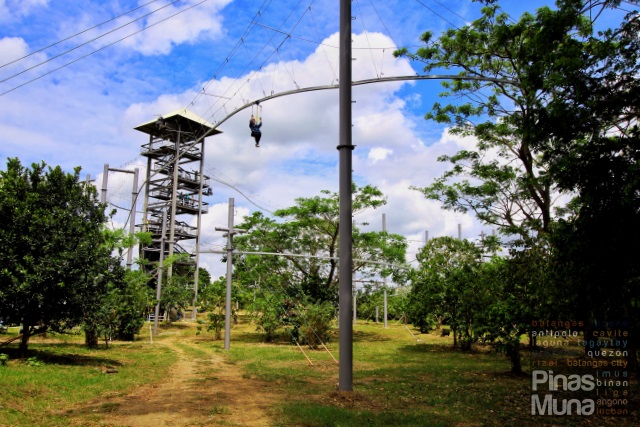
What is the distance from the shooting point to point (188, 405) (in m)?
7.87

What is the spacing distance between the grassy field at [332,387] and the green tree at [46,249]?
1.33 m

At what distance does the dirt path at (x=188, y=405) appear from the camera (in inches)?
268

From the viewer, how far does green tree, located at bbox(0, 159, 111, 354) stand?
11305 mm

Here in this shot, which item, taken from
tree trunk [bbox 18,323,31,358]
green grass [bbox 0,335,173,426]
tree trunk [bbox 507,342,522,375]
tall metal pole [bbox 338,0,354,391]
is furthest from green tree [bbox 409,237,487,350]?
tree trunk [bbox 18,323,31,358]

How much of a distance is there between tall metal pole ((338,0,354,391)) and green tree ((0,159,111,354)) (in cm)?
730

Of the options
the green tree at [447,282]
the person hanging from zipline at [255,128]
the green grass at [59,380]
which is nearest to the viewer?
the green grass at [59,380]

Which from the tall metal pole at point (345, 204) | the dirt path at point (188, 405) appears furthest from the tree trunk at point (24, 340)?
the tall metal pole at point (345, 204)

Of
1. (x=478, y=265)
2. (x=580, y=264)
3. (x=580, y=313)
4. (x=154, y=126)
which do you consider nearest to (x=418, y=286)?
(x=478, y=265)

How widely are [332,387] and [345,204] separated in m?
4.09

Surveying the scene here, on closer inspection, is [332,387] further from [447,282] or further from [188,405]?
[447,282]

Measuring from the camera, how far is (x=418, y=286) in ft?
68.8

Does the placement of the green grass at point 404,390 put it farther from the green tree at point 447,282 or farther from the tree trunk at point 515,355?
the green tree at point 447,282

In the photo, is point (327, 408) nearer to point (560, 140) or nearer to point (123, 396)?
point (123, 396)

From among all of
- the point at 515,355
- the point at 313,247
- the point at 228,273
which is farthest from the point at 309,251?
the point at 515,355
